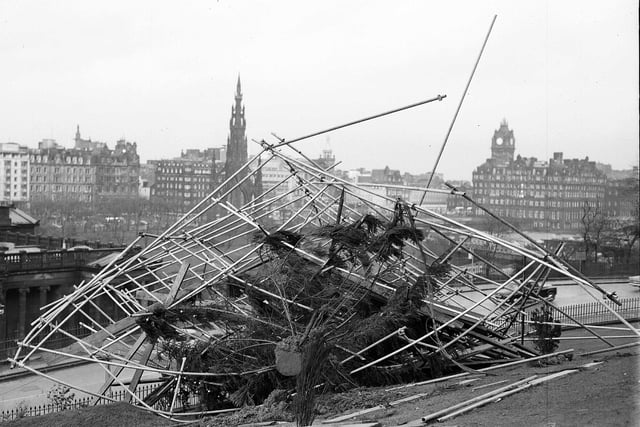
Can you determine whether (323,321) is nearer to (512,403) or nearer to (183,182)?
(512,403)

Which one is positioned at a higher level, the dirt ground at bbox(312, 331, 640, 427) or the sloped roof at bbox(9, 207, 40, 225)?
the dirt ground at bbox(312, 331, 640, 427)

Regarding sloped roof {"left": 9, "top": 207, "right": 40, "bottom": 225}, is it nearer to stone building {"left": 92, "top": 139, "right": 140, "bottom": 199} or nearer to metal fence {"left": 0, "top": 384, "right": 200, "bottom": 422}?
metal fence {"left": 0, "top": 384, "right": 200, "bottom": 422}

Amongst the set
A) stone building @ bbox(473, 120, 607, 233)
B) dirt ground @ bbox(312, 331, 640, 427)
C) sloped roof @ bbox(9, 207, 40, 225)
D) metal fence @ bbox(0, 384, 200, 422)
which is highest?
stone building @ bbox(473, 120, 607, 233)

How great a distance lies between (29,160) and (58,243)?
204 ft

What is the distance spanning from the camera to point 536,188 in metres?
65.9

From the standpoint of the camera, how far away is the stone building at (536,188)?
59.9 meters

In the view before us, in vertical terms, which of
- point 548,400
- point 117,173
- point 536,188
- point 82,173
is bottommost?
point 548,400

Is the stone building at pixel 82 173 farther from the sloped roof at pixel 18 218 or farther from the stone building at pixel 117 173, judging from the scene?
the sloped roof at pixel 18 218

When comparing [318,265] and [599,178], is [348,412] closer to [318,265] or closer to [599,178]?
[318,265]

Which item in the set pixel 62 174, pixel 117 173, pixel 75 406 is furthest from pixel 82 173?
pixel 75 406

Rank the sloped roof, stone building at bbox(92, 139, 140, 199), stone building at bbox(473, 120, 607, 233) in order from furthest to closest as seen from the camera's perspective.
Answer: stone building at bbox(92, 139, 140, 199), stone building at bbox(473, 120, 607, 233), the sloped roof

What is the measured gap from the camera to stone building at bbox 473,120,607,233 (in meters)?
59.9

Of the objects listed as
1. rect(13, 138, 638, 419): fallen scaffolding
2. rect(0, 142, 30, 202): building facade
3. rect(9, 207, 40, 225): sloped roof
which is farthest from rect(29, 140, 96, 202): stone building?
rect(13, 138, 638, 419): fallen scaffolding

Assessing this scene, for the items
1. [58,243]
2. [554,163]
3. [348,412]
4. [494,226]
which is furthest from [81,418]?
[554,163]
